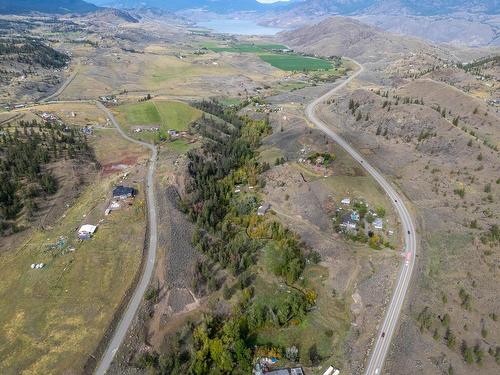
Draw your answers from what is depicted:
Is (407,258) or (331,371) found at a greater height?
(407,258)

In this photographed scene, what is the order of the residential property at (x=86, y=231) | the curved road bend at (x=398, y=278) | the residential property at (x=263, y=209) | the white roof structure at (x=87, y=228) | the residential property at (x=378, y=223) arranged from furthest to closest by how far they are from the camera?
the residential property at (x=263, y=209) → the residential property at (x=378, y=223) → the white roof structure at (x=87, y=228) → the residential property at (x=86, y=231) → the curved road bend at (x=398, y=278)

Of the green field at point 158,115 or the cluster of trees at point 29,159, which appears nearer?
the cluster of trees at point 29,159

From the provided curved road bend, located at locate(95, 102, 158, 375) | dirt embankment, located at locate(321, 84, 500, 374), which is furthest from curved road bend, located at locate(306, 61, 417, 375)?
curved road bend, located at locate(95, 102, 158, 375)

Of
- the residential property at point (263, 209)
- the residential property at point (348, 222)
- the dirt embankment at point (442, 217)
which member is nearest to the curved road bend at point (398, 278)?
the dirt embankment at point (442, 217)

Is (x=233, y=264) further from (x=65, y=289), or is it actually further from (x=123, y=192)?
(x=123, y=192)

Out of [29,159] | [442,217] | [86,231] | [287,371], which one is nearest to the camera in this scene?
[287,371]

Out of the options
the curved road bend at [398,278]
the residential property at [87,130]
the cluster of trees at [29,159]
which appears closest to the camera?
the curved road bend at [398,278]

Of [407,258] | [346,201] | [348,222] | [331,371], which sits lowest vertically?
[331,371]

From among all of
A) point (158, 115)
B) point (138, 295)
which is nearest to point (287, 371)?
point (138, 295)

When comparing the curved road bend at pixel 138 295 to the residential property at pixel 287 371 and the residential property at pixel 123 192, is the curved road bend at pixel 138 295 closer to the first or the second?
the residential property at pixel 123 192
